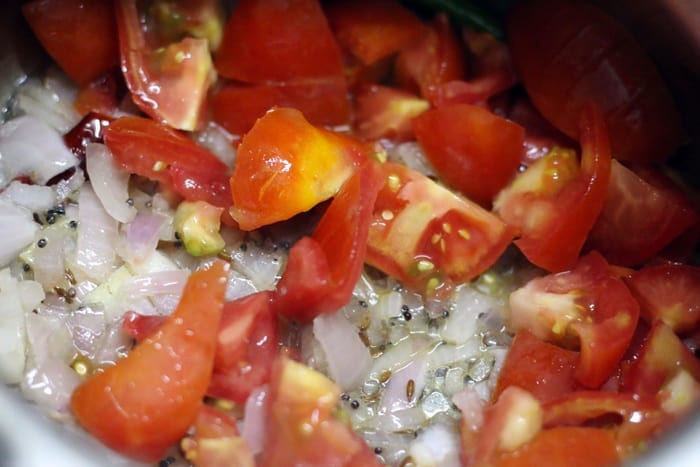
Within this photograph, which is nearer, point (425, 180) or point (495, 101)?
point (425, 180)

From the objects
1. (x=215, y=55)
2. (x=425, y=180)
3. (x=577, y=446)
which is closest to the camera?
(x=577, y=446)

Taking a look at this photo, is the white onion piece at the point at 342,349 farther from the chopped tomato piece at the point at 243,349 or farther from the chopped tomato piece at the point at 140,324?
the chopped tomato piece at the point at 140,324

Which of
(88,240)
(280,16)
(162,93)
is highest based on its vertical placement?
(280,16)

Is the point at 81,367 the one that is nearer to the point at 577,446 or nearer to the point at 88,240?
the point at 88,240

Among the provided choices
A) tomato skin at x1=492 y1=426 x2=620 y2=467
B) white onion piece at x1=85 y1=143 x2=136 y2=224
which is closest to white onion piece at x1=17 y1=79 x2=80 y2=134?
white onion piece at x1=85 y1=143 x2=136 y2=224

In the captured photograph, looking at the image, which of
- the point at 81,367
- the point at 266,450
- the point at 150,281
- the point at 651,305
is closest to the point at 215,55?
the point at 150,281
